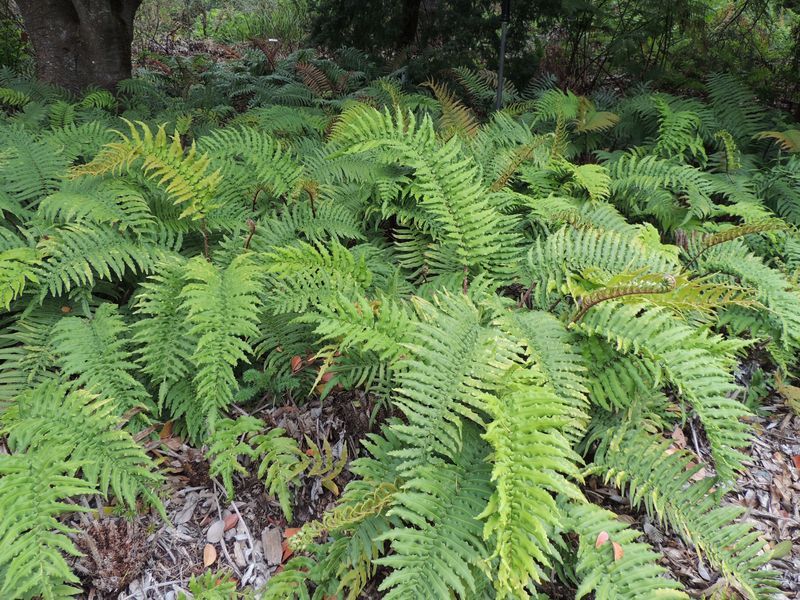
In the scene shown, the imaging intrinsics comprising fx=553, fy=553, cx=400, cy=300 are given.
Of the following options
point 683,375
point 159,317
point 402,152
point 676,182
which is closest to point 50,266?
point 159,317

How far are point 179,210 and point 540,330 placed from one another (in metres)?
1.90

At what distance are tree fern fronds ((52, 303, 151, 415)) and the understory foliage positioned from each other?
0.5 inches

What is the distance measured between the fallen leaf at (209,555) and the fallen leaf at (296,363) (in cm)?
74

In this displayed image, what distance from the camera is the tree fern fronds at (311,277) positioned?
2.28 meters

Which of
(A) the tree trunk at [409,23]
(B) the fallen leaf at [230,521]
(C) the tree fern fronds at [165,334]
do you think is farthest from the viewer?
(A) the tree trunk at [409,23]

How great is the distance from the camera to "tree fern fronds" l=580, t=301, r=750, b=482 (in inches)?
74.0

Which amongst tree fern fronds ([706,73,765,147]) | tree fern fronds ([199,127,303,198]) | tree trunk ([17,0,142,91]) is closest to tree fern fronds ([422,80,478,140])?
tree fern fronds ([199,127,303,198])

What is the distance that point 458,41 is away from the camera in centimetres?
546

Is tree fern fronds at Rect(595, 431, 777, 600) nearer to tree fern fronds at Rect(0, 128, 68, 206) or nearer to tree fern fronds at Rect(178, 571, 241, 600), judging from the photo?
tree fern fronds at Rect(178, 571, 241, 600)

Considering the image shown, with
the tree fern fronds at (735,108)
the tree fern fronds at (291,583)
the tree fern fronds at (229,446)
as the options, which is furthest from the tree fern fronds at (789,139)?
the tree fern fronds at (291,583)

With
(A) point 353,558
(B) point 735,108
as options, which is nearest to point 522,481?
(A) point 353,558

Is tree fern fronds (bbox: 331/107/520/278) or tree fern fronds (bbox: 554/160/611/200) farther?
tree fern fronds (bbox: 554/160/611/200)

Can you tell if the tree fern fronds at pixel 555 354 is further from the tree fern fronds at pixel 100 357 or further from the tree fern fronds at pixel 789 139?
the tree fern fronds at pixel 789 139

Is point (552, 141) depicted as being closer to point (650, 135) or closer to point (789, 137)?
point (650, 135)
